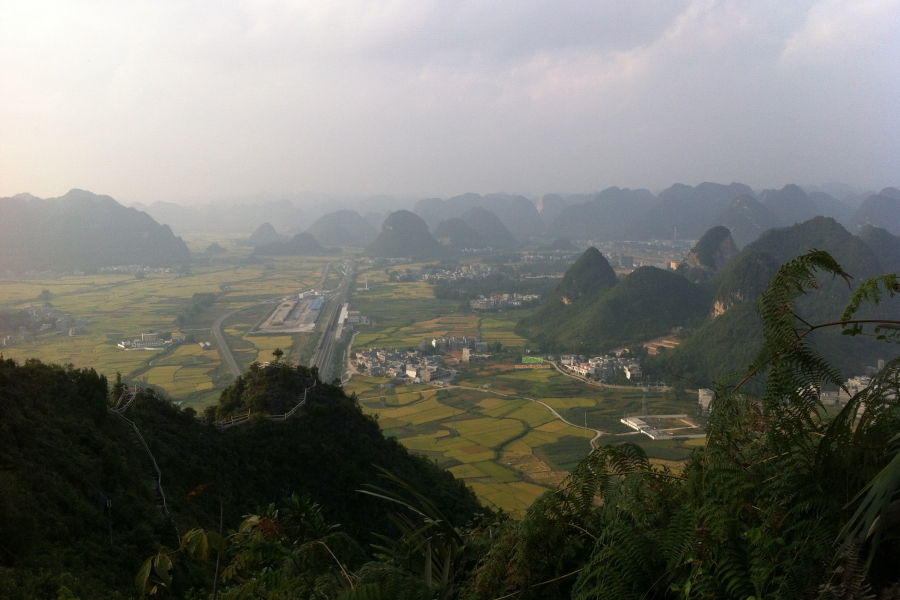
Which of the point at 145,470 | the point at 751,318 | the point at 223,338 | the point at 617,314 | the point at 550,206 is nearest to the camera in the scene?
the point at 145,470

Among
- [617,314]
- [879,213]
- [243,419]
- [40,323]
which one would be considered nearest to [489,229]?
[879,213]

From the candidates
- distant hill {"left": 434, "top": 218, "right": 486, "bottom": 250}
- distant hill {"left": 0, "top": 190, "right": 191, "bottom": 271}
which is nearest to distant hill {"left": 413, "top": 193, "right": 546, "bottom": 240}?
distant hill {"left": 434, "top": 218, "right": 486, "bottom": 250}

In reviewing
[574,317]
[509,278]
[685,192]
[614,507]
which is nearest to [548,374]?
[574,317]

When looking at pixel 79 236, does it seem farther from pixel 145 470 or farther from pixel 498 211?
pixel 498 211

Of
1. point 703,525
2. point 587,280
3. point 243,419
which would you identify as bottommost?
point 243,419

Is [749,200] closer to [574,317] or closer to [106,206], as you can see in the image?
[574,317]

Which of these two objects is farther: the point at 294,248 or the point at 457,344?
the point at 294,248

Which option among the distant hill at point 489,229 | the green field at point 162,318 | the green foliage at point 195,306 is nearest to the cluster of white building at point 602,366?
the green field at point 162,318
